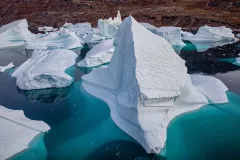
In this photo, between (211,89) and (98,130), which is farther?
(211,89)

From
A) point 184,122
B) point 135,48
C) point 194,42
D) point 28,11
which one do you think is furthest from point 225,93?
point 28,11

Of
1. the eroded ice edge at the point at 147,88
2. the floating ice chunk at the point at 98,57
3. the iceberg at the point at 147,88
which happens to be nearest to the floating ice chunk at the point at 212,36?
the floating ice chunk at the point at 98,57

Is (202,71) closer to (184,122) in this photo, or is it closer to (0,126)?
(184,122)

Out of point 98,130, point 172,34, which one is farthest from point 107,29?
point 98,130

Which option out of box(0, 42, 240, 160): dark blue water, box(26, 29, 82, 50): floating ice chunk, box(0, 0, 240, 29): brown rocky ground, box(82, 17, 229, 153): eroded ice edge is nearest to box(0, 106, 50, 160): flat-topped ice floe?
box(0, 42, 240, 160): dark blue water

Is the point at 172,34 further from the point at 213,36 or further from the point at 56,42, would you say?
the point at 56,42

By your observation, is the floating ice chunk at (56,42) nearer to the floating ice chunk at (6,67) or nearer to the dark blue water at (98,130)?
the floating ice chunk at (6,67)
